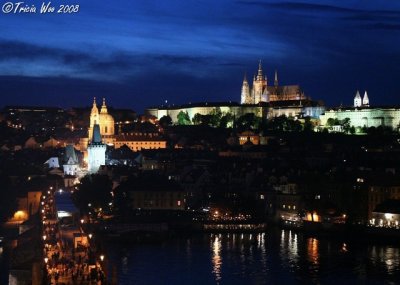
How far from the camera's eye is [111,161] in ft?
154

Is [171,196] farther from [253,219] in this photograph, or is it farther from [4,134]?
[4,134]

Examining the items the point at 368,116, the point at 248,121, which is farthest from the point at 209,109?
the point at 368,116

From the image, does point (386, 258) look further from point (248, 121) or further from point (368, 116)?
point (368, 116)

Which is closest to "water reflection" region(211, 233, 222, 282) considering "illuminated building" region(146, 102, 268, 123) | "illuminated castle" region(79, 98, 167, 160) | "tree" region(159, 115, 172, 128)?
"illuminated castle" region(79, 98, 167, 160)

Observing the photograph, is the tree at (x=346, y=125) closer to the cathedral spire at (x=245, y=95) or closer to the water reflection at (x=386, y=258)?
the cathedral spire at (x=245, y=95)

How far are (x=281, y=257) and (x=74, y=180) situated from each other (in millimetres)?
20834

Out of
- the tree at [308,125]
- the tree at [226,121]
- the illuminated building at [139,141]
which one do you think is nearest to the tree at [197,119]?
the tree at [226,121]

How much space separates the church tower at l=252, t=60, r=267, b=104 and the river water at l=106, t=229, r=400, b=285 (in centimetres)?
4783

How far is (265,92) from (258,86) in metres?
1.24

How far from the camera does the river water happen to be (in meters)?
20.5

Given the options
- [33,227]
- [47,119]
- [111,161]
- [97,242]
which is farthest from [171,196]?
[47,119]

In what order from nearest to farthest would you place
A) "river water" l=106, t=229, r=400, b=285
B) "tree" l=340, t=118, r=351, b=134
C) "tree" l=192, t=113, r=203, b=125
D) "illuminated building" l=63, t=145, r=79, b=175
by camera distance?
"river water" l=106, t=229, r=400, b=285, "illuminated building" l=63, t=145, r=79, b=175, "tree" l=340, t=118, r=351, b=134, "tree" l=192, t=113, r=203, b=125

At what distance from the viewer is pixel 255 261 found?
22.8 m

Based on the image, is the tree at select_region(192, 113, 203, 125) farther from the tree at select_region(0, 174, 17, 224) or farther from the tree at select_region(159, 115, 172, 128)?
the tree at select_region(0, 174, 17, 224)
